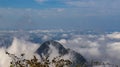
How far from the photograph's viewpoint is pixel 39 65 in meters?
33.9

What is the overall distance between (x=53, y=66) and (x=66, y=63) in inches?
46.0

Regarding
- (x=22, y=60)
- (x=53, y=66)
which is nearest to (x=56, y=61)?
(x=53, y=66)

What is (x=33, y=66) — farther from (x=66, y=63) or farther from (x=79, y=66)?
(x=79, y=66)

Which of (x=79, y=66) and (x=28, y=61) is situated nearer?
(x=28, y=61)

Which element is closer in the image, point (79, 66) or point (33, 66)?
point (33, 66)

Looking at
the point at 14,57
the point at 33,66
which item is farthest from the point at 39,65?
the point at 14,57

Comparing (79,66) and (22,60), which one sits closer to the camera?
(22,60)

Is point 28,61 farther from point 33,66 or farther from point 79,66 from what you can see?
point 79,66

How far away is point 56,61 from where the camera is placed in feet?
115

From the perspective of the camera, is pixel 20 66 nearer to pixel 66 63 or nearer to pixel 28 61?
pixel 28 61

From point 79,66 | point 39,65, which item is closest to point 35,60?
point 39,65

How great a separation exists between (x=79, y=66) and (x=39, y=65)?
5372 mm

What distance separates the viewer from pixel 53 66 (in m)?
34.8

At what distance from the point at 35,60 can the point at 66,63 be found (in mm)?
2712
